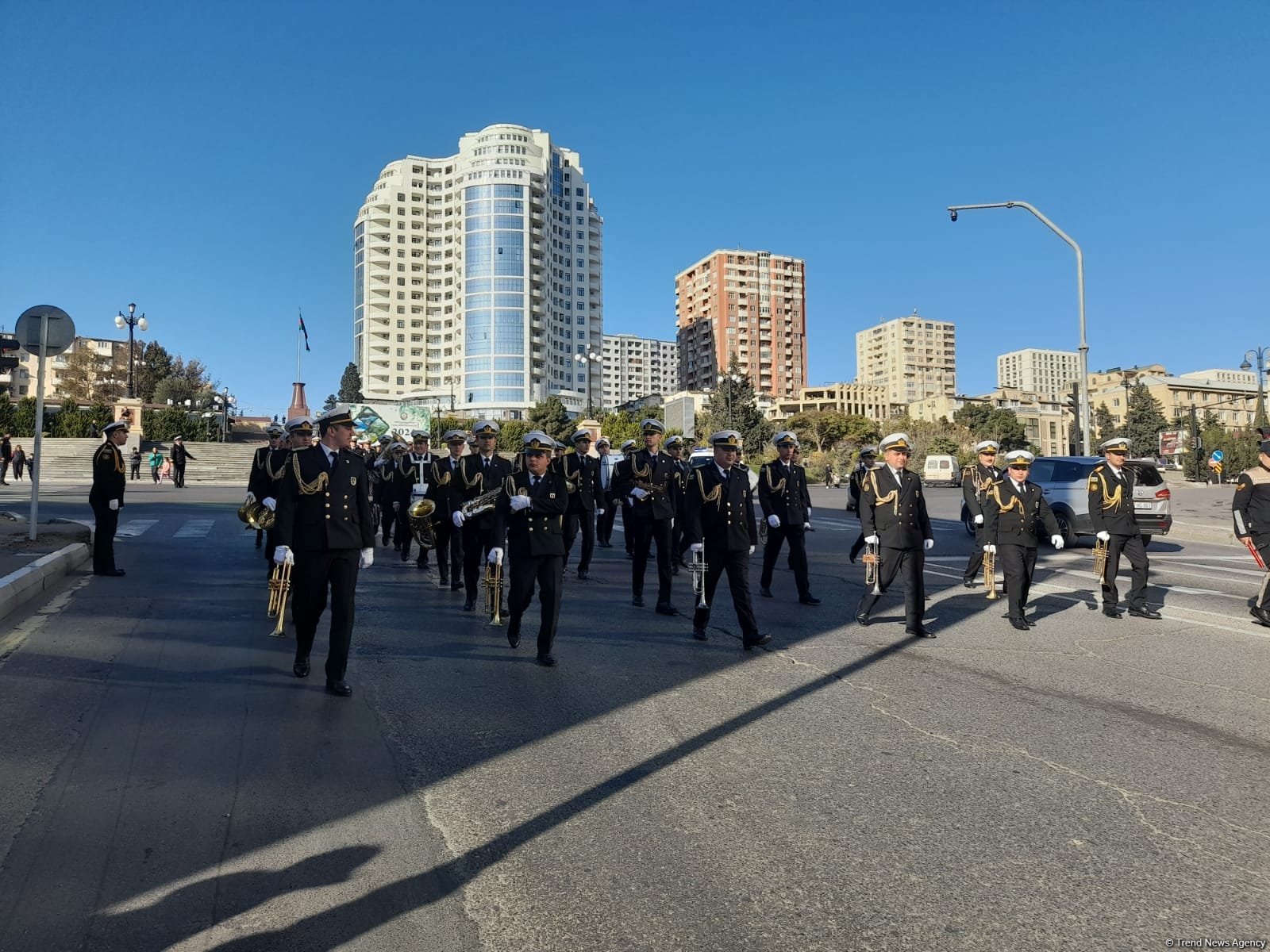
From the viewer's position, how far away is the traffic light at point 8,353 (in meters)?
13.5

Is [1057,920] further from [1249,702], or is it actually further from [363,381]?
[363,381]

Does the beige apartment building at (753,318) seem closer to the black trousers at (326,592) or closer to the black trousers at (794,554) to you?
the black trousers at (794,554)

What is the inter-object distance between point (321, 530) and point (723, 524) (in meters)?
3.52

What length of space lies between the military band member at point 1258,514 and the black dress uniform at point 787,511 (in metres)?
4.52

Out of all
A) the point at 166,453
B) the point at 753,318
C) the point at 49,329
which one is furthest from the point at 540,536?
the point at 753,318

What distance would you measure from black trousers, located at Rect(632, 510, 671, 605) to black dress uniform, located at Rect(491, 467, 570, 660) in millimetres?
2697

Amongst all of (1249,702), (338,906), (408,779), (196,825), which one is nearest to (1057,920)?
(338,906)

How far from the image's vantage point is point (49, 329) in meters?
13.3

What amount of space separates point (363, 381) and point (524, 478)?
137m

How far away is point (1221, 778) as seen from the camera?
4652 millimetres

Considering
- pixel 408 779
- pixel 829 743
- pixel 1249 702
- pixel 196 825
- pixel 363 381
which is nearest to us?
pixel 196 825

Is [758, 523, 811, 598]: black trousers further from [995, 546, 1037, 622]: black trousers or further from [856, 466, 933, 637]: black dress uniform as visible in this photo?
[995, 546, 1037, 622]: black trousers

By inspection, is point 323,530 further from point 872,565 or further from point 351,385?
point 351,385

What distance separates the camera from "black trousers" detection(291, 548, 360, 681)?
6.32 m
